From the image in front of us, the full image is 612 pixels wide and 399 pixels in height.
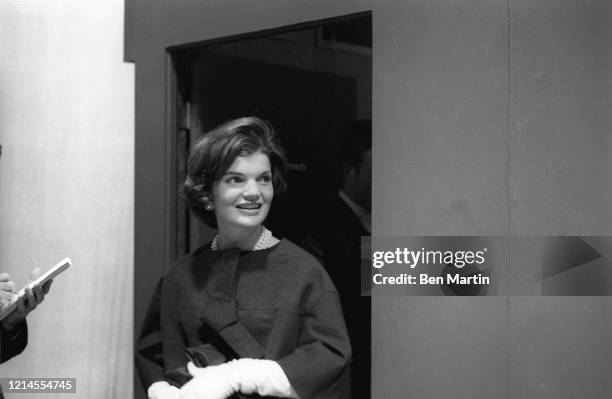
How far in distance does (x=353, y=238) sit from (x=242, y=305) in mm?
382

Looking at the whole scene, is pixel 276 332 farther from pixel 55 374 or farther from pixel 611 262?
pixel 55 374

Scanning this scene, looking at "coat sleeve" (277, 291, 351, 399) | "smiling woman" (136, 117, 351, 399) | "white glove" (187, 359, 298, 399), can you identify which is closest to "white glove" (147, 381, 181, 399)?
"smiling woman" (136, 117, 351, 399)

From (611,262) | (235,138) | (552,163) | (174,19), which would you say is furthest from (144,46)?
(611,262)

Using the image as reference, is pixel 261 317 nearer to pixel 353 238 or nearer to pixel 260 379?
pixel 260 379

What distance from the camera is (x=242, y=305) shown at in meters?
1.82

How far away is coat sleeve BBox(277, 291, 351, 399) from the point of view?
67.5 inches

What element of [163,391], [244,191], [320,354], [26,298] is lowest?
[163,391]

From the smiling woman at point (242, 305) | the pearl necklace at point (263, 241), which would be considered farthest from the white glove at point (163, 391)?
the pearl necklace at point (263, 241)

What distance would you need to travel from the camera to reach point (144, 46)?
239 centimetres

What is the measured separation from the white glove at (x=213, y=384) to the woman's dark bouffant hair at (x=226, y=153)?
0.42 metres

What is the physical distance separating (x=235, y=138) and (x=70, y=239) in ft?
2.68

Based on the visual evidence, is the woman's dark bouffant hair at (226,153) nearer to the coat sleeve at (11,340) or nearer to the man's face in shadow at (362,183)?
the man's face in shadow at (362,183)

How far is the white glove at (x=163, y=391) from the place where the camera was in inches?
71.6

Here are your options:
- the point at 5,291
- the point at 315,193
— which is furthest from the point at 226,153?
the point at 5,291
